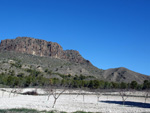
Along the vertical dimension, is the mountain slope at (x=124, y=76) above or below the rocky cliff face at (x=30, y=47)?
below

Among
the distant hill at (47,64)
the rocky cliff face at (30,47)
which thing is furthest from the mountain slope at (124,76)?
the rocky cliff face at (30,47)

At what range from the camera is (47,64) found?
132 metres

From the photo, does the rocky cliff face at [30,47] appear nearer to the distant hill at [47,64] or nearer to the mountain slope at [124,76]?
the distant hill at [47,64]

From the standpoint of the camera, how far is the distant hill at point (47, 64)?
115 meters

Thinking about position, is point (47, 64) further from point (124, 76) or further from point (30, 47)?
point (124, 76)

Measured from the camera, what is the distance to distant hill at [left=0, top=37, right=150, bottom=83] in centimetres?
11455

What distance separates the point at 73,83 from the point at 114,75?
65.8 meters

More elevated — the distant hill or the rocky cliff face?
the rocky cliff face

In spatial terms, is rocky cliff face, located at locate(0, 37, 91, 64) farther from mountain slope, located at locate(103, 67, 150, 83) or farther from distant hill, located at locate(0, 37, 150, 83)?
mountain slope, located at locate(103, 67, 150, 83)

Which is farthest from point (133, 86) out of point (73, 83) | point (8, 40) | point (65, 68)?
point (8, 40)

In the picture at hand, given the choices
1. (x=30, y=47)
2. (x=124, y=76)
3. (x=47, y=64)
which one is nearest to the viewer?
(x=47, y=64)

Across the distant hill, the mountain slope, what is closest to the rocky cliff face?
the distant hill

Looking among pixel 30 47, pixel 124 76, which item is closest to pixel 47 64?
pixel 30 47

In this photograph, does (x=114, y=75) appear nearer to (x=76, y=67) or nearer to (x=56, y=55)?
(x=76, y=67)
